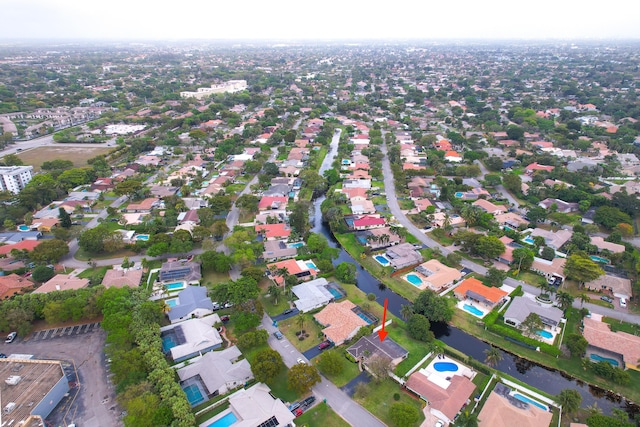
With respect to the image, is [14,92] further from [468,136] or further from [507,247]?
[507,247]

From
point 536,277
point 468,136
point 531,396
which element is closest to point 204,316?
point 531,396

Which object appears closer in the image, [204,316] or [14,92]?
[204,316]

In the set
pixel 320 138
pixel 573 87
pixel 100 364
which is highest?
pixel 573 87

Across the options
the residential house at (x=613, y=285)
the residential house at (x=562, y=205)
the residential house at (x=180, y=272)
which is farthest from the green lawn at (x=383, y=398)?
the residential house at (x=562, y=205)

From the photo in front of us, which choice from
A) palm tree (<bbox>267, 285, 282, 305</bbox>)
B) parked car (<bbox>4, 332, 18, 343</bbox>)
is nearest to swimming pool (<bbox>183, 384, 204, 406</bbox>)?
palm tree (<bbox>267, 285, 282, 305</bbox>)

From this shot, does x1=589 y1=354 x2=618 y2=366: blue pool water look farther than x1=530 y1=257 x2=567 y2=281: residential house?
No

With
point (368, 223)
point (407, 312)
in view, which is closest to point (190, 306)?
point (407, 312)

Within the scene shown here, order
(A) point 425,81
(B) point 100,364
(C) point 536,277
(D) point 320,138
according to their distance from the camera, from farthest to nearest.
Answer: (A) point 425,81, (D) point 320,138, (C) point 536,277, (B) point 100,364

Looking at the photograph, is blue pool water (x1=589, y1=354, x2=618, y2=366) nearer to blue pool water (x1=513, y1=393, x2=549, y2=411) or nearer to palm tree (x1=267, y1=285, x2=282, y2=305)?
blue pool water (x1=513, y1=393, x2=549, y2=411)
